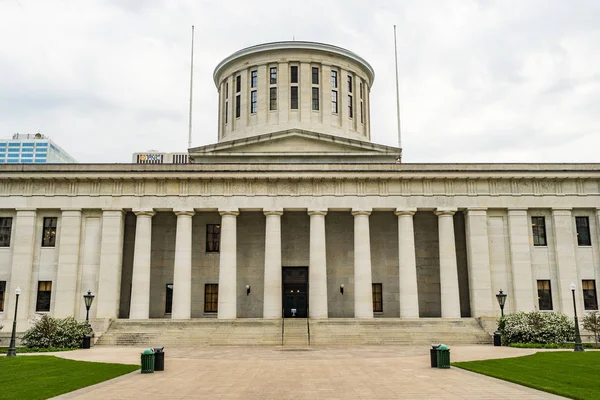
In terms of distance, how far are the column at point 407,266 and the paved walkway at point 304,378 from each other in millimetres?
10573

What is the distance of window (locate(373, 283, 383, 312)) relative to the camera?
44.0m

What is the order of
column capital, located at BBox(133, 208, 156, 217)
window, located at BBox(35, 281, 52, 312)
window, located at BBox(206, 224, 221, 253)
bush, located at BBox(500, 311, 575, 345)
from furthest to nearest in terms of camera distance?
window, located at BBox(206, 224, 221, 253) < column capital, located at BBox(133, 208, 156, 217) < window, located at BBox(35, 281, 52, 312) < bush, located at BBox(500, 311, 575, 345)

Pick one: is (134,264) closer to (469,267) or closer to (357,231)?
(357,231)

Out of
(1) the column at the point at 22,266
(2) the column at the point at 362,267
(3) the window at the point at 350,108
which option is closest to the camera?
(1) the column at the point at 22,266

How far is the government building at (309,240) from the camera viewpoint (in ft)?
131

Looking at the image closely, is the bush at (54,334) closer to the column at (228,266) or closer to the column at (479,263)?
the column at (228,266)

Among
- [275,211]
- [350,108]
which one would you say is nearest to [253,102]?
[350,108]

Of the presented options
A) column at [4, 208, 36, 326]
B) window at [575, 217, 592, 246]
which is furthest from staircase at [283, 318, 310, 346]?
window at [575, 217, 592, 246]

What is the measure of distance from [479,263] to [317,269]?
11.7 m

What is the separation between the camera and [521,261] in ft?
133

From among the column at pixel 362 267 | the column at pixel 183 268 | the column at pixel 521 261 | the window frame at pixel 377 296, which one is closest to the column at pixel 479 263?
the column at pixel 521 261

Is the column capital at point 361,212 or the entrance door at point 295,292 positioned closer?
the column capital at point 361,212

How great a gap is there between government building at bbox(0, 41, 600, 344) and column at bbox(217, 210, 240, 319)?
0.10 meters

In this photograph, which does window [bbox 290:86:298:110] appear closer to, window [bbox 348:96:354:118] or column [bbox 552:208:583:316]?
window [bbox 348:96:354:118]
